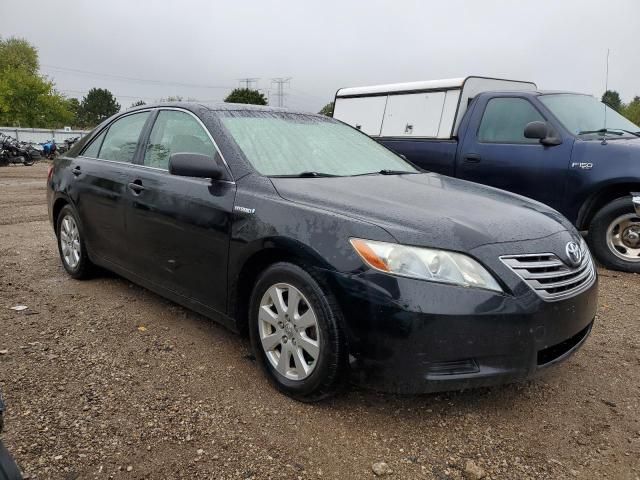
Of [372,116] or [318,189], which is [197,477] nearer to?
[318,189]

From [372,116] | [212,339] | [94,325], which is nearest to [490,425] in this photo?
[212,339]

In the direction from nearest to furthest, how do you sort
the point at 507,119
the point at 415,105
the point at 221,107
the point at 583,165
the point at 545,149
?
the point at 221,107 < the point at 583,165 < the point at 545,149 < the point at 507,119 < the point at 415,105

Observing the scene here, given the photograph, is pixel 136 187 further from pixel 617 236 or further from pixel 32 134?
pixel 32 134

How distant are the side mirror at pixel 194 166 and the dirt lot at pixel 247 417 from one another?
1118mm

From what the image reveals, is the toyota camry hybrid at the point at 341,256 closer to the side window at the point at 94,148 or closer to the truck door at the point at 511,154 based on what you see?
the side window at the point at 94,148

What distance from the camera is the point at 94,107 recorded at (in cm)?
9144

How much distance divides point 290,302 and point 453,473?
1.07 metres

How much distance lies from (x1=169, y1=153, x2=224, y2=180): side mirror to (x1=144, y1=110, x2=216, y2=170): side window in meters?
0.21

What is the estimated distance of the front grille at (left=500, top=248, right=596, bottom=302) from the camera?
96.2 inches

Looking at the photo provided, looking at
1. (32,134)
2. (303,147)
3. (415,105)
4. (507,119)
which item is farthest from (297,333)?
(32,134)

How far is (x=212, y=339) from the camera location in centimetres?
356

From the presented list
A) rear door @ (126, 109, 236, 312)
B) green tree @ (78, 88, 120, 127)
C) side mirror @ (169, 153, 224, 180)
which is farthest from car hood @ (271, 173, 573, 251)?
green tree @ (78, 88, 120, 127)

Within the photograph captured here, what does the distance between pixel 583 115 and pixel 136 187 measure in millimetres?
4723

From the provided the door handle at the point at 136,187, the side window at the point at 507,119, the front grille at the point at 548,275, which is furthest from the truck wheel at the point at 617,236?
the door handle at the point at 136,187
